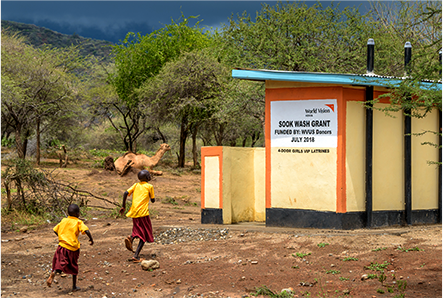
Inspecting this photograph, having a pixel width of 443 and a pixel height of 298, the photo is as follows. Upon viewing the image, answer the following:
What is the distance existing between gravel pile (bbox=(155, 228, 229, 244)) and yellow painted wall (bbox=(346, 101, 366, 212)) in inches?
101

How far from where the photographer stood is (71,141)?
4497 centimetres

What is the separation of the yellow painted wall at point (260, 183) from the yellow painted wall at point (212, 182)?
3.30ft

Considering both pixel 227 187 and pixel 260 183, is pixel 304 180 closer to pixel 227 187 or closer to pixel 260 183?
pixel 260 183

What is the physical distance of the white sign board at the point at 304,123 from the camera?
8.55 meters

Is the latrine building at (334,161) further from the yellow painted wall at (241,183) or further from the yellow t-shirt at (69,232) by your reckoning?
the yellow t-shirt at (69,232)

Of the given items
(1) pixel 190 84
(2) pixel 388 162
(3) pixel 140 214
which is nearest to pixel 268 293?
(3) pixel 140 214

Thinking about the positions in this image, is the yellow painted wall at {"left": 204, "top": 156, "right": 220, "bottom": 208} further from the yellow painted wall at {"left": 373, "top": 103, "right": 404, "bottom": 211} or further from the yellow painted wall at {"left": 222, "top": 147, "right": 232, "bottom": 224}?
the yellow painted wall at {"left": 373, "top": 103, "right": 404, "bottom": 211}

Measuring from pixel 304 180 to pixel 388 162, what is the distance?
5.86 feet

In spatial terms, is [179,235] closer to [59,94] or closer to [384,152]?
[384,152]

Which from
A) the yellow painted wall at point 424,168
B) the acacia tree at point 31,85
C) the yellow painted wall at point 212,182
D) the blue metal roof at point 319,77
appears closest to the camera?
the blue metal roof at point 319,77

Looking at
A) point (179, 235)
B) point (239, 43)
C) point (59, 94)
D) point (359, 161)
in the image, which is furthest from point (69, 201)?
point (59, 94)

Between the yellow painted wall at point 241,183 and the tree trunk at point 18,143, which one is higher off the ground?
the tree trunk at point 18,143

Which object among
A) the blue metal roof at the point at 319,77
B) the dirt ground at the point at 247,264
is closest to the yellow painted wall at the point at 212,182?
the dirt ground at the point at 247,264

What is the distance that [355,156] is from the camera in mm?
8578
